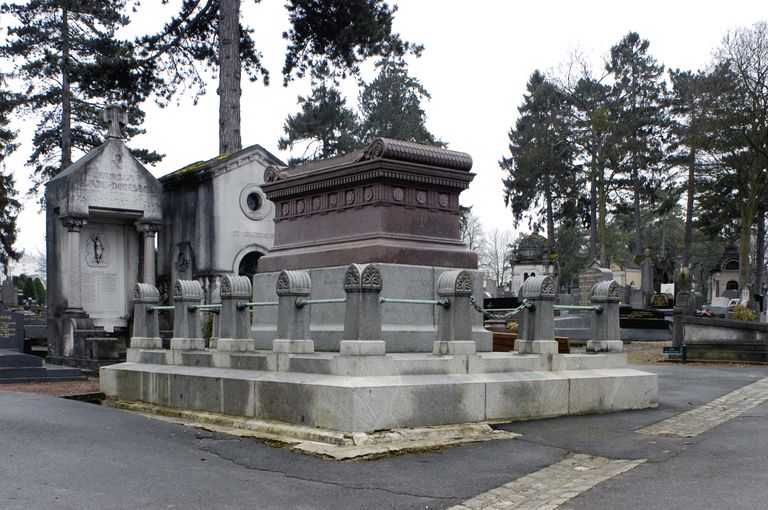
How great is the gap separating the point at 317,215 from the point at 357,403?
360 cm

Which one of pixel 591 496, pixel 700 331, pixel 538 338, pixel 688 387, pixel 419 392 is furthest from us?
pixel 700 331

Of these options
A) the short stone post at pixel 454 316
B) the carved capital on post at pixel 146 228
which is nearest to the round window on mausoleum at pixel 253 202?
the carved capital on post at pixel 146 228

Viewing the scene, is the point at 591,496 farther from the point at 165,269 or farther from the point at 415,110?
the point at 415,110

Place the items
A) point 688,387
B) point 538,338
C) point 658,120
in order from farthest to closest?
point 658,120 < point 688,387 < point 538,338

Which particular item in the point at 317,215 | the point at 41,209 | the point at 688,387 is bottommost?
the point at 688,387

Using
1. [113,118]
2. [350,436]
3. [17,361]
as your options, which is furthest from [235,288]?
[113,118]

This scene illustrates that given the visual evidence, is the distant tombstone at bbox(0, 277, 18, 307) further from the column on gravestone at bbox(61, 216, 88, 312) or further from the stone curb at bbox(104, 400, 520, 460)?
the stone curb at bbox(104, 400, 520, 460)

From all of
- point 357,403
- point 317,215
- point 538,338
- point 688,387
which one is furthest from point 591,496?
point 688,387

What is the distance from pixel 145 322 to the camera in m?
11.0

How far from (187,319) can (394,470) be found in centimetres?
483

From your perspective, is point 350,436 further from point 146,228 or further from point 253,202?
point 146,228

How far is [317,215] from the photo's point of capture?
33.0ft

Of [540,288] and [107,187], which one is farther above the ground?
[107,187]

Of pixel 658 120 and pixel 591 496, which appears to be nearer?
pixel 591 496
